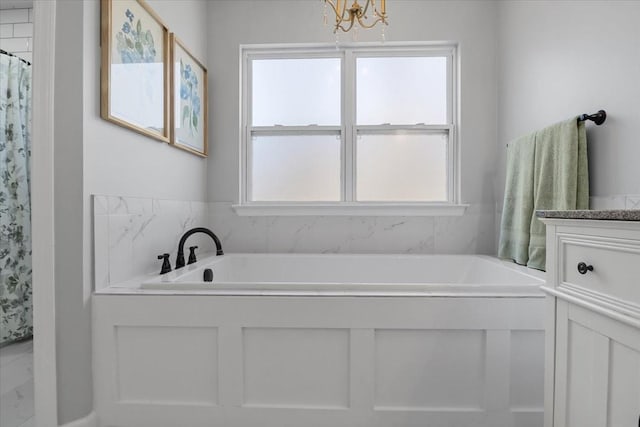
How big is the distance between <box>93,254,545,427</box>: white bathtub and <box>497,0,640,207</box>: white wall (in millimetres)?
627

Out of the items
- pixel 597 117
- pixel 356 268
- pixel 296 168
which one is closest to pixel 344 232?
pixel 356 268

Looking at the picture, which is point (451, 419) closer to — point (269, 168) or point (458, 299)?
point (458, 299)

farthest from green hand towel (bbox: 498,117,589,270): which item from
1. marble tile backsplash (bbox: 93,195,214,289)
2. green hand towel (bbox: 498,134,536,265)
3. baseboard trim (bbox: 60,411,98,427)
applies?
baseboard trim (bbox: 60,411,98,427)

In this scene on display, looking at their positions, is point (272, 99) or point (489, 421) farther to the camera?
point (272, 99)

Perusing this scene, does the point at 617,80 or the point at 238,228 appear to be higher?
the point at 617,80

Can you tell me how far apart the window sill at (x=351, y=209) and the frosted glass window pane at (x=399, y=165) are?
112 millimetres

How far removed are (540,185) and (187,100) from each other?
79.7 inches

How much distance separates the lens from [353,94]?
253cm

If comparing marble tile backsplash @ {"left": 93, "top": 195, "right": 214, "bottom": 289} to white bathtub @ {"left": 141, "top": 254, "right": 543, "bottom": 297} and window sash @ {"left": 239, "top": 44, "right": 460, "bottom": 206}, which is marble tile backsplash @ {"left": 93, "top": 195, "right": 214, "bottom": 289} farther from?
window sash @ {"left": 239, "top": 44, "right": 460, "bottom": 206}

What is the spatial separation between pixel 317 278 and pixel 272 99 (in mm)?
1345

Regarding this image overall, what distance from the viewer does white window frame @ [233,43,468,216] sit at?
2.47 metres

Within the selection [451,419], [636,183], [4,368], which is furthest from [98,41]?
[636,183]

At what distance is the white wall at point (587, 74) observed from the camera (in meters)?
1.34

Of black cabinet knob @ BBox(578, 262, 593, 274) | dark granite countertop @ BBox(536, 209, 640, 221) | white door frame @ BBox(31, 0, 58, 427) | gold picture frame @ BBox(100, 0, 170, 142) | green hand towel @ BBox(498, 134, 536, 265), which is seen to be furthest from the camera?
green hand towel @ BBox(498, 134, 536, 265)
